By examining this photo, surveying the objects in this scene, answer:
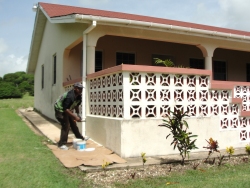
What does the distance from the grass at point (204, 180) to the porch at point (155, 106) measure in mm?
1316

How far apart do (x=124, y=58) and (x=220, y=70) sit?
4.75m

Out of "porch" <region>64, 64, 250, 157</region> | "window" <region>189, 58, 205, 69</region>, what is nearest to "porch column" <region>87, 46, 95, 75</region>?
"porch" <region>64, 64, 250, 157</region>

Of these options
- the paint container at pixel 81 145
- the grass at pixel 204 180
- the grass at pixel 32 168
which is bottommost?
the grass at pixel 204 180

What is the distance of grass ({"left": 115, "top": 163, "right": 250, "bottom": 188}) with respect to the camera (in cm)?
464

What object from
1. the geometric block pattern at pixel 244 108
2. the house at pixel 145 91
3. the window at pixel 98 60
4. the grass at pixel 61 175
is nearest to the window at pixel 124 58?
the house at pixel 145 91

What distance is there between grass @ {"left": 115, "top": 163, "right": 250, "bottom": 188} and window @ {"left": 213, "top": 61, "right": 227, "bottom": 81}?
26.4ft

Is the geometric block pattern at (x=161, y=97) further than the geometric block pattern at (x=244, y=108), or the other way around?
the geometric block pattern at (x=244, y=108)

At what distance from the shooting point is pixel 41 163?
18.6ft

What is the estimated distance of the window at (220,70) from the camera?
13.1m

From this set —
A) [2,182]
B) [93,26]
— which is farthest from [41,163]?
[93,26]

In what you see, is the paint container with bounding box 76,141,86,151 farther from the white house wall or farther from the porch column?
the white house wall

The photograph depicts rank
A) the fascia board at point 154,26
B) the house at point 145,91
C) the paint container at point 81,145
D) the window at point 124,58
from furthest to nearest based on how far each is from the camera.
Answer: the window at point 124,58, the fascia board at point 154,26, the paint container at point 81,145, the house at point 145,91

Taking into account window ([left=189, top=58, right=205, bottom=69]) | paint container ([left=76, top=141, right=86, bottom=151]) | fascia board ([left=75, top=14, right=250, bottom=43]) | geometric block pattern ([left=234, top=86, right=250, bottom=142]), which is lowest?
paint container ([left=76, top=141, right=86, bottom=151])

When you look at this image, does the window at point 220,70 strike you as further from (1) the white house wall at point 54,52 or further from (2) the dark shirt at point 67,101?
(2) the dark shirt at point 67,101
